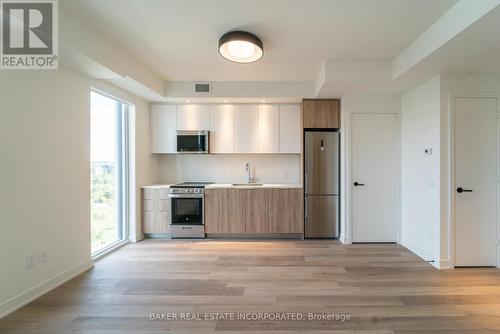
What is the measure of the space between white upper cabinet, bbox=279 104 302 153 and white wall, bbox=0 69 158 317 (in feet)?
9.84

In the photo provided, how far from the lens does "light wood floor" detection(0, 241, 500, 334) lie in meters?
1.96

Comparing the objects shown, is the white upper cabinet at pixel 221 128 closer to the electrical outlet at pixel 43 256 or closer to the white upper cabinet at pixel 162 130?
the white upper cabinet at pixel 162 130

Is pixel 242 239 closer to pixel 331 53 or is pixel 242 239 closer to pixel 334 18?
pixel 331 53

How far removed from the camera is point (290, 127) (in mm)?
4395

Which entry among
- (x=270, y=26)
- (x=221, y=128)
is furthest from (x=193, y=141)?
(x=270, y=26)

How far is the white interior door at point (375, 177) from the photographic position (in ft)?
12.7

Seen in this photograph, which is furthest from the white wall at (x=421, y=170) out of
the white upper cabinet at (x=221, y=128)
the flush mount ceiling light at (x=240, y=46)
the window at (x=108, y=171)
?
the window at (x=108, y=171)

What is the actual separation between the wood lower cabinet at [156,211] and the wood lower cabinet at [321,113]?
9.13ft

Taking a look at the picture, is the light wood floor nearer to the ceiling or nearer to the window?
the window

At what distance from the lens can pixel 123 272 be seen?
115 inches

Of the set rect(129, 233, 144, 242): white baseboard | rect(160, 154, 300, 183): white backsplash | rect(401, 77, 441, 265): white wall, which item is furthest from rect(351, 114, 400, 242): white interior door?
rect(129, 233, 144, 242): white baseboard

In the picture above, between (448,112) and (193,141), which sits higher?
(448,112)

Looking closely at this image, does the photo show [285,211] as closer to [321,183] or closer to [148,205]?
[321,183]

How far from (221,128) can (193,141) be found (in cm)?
57
